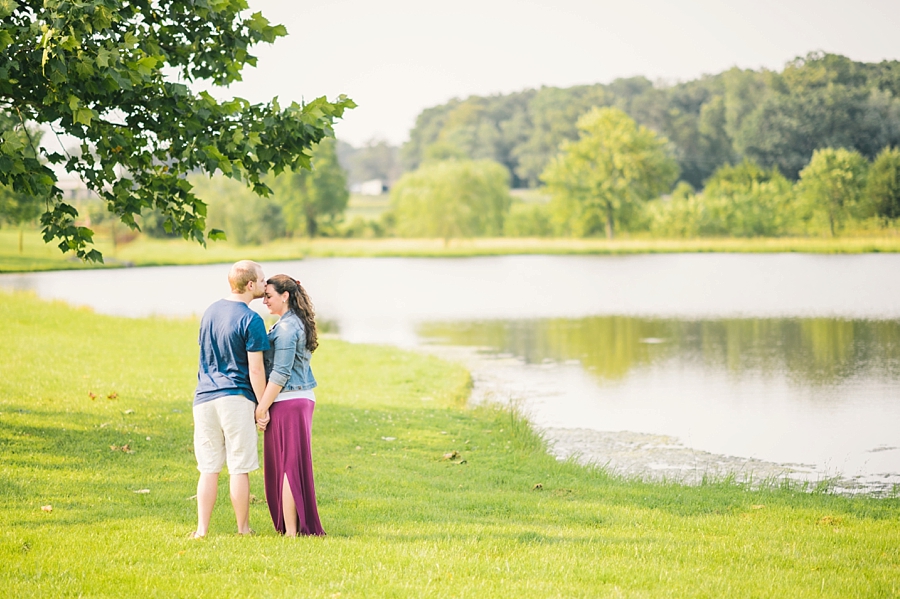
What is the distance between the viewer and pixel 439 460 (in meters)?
12.0

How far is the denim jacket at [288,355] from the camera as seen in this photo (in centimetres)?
693

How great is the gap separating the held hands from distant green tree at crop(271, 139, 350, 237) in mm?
98318

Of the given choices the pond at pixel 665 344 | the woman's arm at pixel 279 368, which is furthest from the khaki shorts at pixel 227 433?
the pond at pixel 665 344

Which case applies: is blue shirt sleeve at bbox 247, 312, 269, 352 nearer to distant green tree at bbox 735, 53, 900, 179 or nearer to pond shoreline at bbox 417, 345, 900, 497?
pond shoreline at bbox 417, 345, 900, 497

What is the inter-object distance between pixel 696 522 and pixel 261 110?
22.5 ft

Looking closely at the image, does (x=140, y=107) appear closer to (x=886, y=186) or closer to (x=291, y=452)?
(x=291, y=452)

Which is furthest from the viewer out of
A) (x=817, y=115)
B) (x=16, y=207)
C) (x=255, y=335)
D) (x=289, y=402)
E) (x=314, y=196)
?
(x=314, y=196)

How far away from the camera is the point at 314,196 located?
105 meters

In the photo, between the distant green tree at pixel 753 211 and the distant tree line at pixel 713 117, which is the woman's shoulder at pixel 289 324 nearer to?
the distant green tree at pixel 753 211

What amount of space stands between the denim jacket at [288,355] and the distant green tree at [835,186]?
87.7m

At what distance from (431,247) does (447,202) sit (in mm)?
5424

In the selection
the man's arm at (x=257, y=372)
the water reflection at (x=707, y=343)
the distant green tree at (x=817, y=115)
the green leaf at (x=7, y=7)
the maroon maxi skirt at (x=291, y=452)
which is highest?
the distant green tree at (x=817, y=115)

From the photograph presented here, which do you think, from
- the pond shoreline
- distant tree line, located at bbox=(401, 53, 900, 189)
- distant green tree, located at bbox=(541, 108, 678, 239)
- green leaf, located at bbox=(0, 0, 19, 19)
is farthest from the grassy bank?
green leaf, located at bbox=(0, 0, 19, 19)

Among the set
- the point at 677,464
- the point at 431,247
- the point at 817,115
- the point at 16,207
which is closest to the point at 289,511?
the point at 677,464
